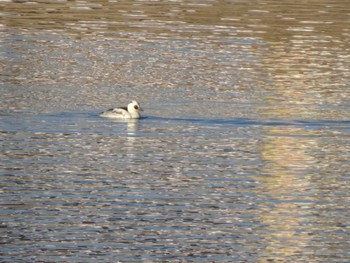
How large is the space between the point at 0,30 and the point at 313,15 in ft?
33.8

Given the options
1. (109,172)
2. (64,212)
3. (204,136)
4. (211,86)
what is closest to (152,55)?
(211,86)

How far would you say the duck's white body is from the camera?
74.0ft

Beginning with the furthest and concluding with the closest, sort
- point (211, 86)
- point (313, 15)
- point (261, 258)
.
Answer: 1. point (313, 15)
2. point (211, 86)
3. point (261, 258)

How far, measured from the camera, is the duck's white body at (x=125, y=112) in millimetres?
22562

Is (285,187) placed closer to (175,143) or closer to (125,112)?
(175,143)

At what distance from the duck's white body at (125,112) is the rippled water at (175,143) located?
14cm

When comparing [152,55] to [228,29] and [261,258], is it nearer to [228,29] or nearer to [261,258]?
[228,29]

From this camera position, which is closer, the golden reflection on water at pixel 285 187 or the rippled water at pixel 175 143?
the golden reflection on water at pixel 285 187

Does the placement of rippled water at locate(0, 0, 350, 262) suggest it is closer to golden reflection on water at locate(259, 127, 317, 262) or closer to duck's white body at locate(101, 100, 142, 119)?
golden reflection on water at locate(259, 127, 317, 262)

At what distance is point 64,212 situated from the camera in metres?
16.4

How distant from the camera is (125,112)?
2255 centimetres

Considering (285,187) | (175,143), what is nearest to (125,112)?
(175,143)

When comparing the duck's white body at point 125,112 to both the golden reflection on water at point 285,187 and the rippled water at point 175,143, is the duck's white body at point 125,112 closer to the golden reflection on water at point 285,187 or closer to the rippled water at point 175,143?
the rippled water at point 175,143

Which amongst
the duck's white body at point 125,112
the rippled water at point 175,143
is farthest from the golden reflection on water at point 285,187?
the duck's white body at point 125,112
